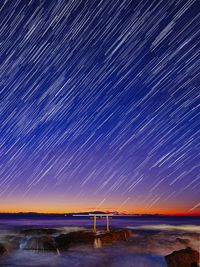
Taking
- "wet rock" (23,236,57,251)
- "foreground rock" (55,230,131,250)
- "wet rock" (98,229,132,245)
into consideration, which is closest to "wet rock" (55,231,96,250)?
"foreground rock" (55,230,131,250)

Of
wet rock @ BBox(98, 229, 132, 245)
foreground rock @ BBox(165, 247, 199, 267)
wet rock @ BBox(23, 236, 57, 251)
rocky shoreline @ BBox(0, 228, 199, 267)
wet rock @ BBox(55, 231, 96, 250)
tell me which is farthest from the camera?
A: wet rock @ BBox(98, 229, 132, 245)

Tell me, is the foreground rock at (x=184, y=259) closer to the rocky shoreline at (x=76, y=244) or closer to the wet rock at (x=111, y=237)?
the rocky shoreline at (x=76, y=244)

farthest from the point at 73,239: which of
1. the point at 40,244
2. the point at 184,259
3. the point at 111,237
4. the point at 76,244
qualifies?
the point at 184,259

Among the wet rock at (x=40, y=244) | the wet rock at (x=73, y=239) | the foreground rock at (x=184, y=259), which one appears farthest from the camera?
the wet rock at (x=73, y=239)

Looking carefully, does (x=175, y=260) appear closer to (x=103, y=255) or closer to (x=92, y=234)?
(x=103, y=255)

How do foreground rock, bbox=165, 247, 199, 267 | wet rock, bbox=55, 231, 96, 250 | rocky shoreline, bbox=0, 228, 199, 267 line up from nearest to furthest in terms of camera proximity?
foreground rock, bbox=165, 247, 199, 267 → rocky shoreline, bbox=0, 228, 199, 267 → wet rock, bbox=55, 231, 96, 250

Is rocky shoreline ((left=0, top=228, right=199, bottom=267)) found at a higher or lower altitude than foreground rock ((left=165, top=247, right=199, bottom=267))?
lower

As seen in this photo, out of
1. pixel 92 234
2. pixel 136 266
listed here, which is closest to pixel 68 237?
pixel 92 234

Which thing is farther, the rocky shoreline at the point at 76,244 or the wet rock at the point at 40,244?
the wet rock at the point at 40,244

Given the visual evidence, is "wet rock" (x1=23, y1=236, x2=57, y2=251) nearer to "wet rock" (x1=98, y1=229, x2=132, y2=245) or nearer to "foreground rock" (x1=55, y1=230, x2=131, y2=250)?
"foreground rock" (x1=55, y1=230, x2=131, y2=250)

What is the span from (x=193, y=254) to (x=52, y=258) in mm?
9211

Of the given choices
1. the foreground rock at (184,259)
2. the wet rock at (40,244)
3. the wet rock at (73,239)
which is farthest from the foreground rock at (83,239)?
the foreground rock at (184,259)

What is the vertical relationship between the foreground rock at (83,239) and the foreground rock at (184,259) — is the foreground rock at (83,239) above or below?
below

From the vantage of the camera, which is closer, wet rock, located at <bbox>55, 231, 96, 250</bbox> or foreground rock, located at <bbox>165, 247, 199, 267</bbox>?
foreground rock, located at <bbox>165, 247, 199, 267</bbox>
